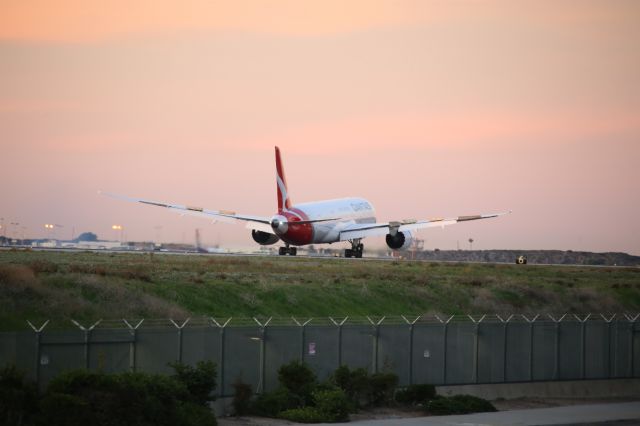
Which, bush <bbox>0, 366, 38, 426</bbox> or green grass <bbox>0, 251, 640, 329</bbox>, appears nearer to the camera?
bush <bbox>0, 366, 38, 426</bbox>

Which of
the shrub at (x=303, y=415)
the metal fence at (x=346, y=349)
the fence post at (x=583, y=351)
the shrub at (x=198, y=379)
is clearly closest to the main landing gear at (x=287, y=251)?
the metal fence at (x=346, y=349)

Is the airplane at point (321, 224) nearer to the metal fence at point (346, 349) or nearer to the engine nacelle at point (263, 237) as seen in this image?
the engine nacelle at point (263, 237)

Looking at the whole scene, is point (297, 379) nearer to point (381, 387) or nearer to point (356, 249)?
point (381, 387)

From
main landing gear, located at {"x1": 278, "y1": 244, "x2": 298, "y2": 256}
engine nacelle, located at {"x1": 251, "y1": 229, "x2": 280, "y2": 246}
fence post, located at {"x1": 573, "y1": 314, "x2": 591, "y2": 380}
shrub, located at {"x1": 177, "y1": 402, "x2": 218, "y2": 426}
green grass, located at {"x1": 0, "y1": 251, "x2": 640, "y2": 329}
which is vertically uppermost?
engine nacelle, located at {"x1": 251, "y1": 229, "x2": 280, "y2": 246}

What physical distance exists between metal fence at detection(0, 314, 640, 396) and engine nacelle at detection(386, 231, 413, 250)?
162ft

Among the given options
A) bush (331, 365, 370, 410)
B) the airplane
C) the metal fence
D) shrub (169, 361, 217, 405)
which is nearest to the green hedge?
shrub (169, 361, 217, 405)

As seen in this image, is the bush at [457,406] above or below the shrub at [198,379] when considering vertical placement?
below

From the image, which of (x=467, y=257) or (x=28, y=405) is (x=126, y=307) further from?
(x=467, y=257)

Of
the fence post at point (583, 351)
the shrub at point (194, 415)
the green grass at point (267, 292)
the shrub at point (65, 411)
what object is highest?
the green grass at point (267, 292)

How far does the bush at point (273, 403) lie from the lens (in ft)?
87.4

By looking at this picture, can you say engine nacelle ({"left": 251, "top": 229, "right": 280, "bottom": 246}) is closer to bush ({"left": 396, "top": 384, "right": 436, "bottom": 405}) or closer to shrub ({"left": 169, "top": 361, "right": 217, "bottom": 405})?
bush ({"left": 396, "top": 384, "right": 436, "bottom": 405})

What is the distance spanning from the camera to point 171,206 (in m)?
81.9

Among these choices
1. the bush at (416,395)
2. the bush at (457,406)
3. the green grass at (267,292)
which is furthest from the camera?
the green grass at (267,292)

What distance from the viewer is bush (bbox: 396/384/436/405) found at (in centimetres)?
2959
